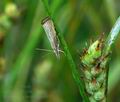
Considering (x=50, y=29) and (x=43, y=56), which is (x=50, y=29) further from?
(x=43, y=56)

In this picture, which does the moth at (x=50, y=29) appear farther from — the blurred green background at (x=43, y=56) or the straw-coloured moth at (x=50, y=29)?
the blurred green background at (x=43, y=56)

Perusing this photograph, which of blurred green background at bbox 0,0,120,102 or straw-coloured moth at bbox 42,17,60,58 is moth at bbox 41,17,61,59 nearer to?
straw-coloured moth at bbox 42,17,60,58

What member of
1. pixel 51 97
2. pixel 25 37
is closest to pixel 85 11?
pixel 25 37

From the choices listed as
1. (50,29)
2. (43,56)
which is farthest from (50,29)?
(43,56)

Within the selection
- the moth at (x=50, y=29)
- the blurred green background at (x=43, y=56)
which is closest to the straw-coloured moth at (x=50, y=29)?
the moth at (x=50, y=29)

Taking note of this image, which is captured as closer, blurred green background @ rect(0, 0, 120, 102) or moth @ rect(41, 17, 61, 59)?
moth @ rect(41, 17, 61, 59)

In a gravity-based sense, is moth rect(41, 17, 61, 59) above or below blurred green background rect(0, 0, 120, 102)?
below

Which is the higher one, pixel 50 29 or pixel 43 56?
pixel 43 56

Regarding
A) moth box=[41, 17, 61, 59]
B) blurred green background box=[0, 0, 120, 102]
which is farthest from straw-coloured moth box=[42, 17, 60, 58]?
blurred green background box=[0, 0, 120, 102]
